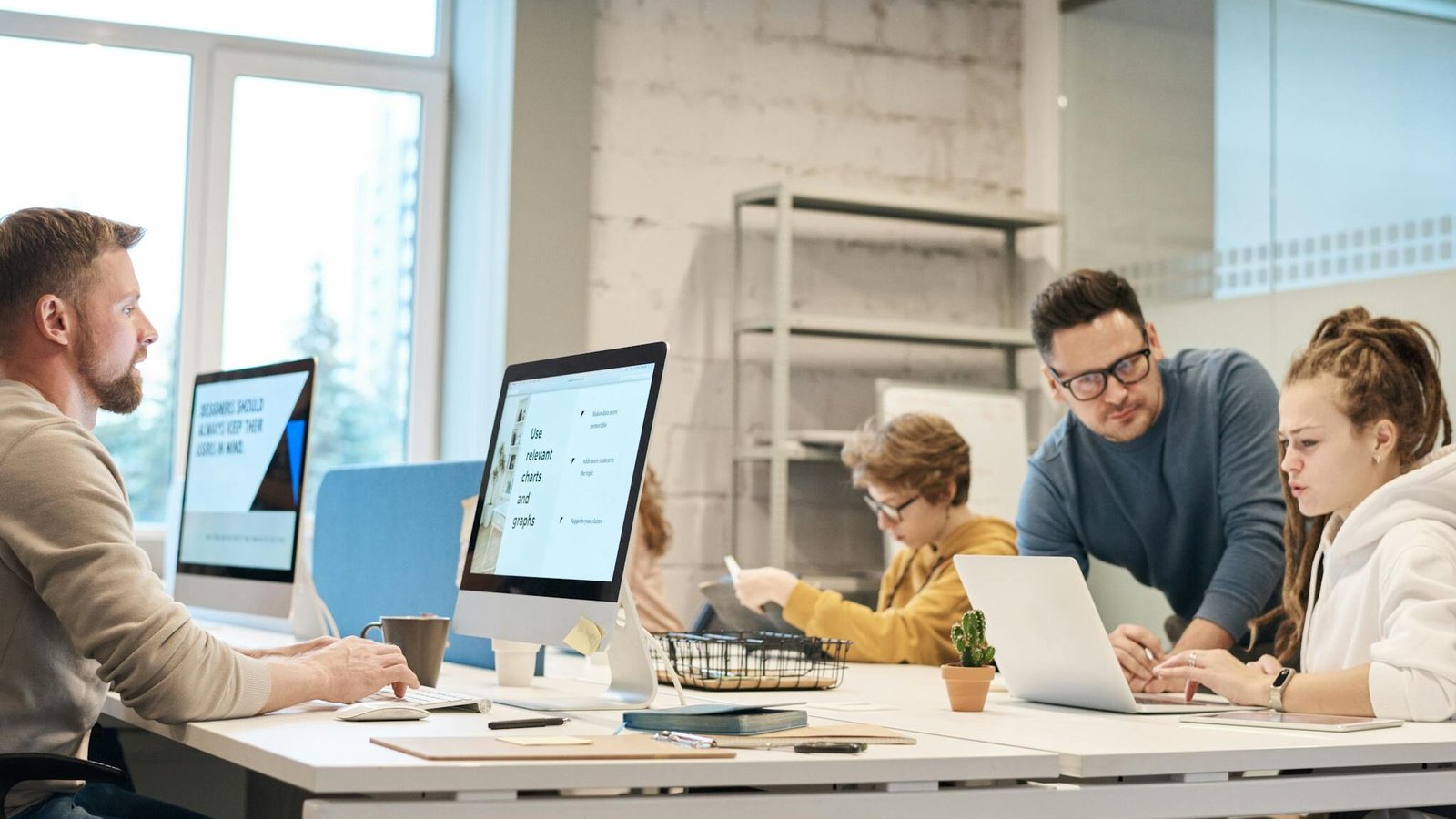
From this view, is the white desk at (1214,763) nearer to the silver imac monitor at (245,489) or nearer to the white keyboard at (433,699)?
the white keyboard at (433,699)

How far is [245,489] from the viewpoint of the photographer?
2.68 metres

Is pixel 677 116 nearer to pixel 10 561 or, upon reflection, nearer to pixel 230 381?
pixel 230 381

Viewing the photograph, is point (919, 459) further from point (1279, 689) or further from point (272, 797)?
point (272, 797)

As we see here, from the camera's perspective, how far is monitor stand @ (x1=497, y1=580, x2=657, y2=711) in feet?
5.90

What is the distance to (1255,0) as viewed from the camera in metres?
4.06

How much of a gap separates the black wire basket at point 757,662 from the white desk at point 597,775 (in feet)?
1.94

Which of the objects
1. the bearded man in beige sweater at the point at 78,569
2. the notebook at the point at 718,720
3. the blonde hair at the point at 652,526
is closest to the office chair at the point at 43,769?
the bearded man in beige sweater at the point at 78,569

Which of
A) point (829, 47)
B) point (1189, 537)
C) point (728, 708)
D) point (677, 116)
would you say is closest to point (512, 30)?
point (677, 116)

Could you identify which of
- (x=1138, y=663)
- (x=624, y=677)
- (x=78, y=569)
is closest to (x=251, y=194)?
(x=624, y=677)

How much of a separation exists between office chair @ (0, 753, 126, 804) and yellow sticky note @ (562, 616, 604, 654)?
494 mm

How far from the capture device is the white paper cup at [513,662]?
83.2 inches

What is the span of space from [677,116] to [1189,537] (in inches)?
90.2

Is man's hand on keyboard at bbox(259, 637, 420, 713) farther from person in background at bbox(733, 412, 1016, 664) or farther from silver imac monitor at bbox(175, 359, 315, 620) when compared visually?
person in background at bbox(733, 412, 1016, 664)

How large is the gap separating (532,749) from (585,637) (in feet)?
1.29
